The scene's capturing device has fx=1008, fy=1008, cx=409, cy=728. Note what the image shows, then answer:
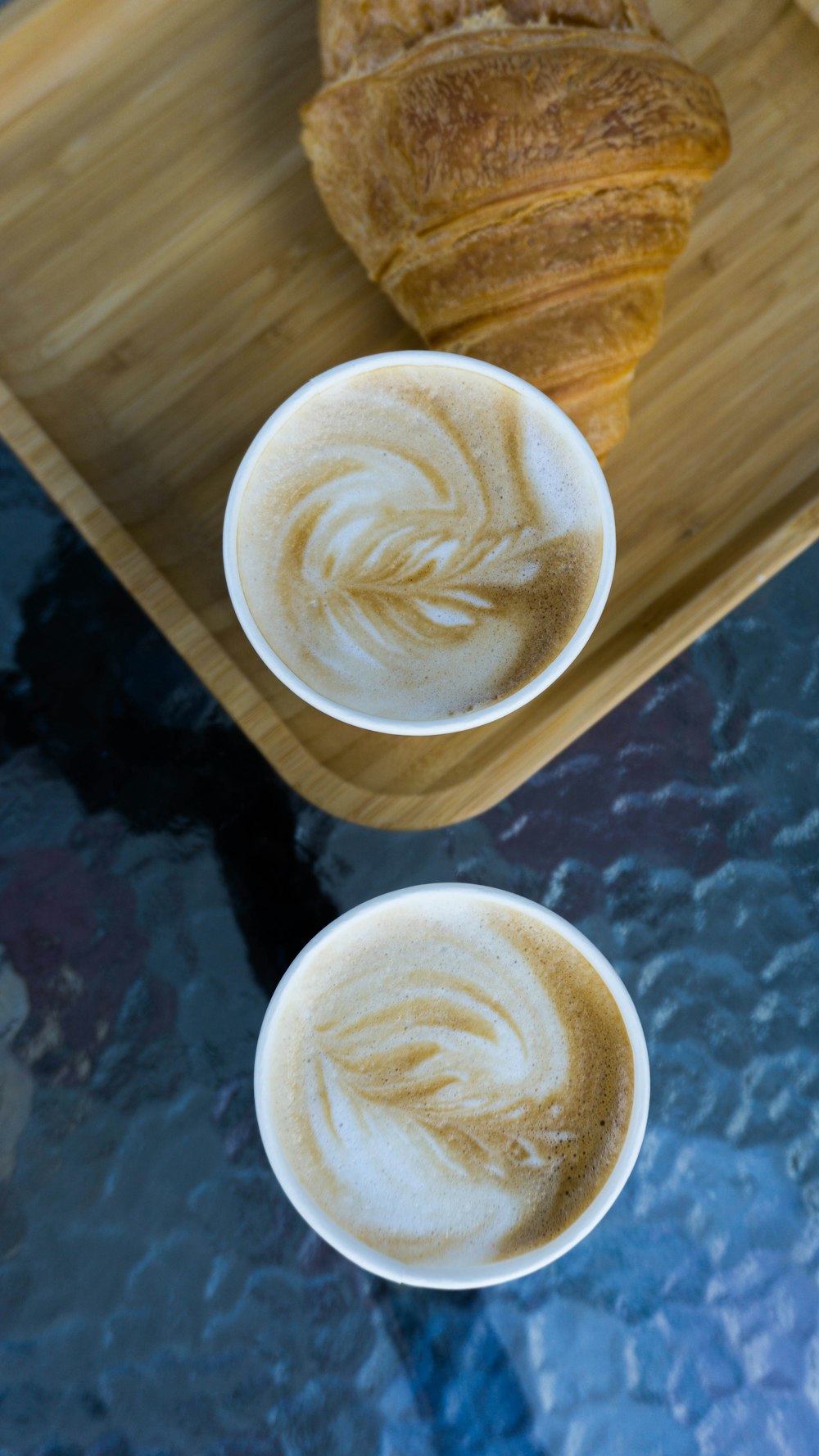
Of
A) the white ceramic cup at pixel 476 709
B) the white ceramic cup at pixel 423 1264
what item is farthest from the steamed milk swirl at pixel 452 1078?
the white ceramic cup at pixel 476 709

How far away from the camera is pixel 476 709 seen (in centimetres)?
78

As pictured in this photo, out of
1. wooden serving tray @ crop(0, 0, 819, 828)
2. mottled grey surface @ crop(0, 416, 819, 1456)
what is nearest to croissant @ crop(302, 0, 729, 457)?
wooden serving tray @ crop(0, 0, 819, 828)

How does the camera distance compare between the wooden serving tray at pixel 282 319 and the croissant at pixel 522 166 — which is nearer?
the croissant at pixel 522 166

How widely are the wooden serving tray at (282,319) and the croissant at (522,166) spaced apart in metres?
0.11

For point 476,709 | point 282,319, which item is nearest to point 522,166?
point 282,319

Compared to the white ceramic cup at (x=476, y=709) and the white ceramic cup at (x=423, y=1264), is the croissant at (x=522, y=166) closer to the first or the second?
the white ceramic cup at (x=476, y=709)

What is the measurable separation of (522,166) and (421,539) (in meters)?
0.33

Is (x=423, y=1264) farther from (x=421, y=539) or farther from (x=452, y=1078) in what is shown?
(x=421, y=539)

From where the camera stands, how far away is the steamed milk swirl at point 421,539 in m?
0.79

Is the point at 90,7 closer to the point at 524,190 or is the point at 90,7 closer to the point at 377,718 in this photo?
the point at 524,190

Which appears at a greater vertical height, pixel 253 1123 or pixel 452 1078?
pixel 452 1078

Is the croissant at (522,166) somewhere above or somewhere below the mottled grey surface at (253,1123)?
above

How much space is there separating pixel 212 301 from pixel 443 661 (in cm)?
47

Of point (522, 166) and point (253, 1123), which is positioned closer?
point (522, 166)
